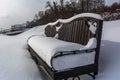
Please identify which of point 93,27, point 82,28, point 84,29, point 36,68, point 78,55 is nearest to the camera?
point 78,55

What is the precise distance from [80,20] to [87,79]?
3.89 ft

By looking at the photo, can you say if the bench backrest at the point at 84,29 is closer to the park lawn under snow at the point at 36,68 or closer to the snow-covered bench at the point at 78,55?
the snow-covered bench at the point at 78,55

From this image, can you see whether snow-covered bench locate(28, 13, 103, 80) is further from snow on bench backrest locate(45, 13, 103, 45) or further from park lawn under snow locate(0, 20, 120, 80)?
park lawn under snow locate(0, 20, 120, 80)

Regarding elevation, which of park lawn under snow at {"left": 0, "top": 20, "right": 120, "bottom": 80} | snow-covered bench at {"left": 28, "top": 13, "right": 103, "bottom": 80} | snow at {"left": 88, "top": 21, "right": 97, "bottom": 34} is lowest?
park lawn under snow at {"left": 0, "top": 20, "right": 120, "bottom": 80}

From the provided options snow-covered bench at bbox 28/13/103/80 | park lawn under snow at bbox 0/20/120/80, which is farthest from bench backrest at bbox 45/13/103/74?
park lawn under snow at bbox 0/20/120/80

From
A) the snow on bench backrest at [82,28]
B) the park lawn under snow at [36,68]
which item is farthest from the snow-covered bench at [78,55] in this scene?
the park lawn under snow at [36,68]

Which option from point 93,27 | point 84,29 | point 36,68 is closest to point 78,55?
point 93,27

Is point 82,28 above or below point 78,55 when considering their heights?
above

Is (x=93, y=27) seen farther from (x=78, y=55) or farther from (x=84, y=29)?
(x=78, y=55)

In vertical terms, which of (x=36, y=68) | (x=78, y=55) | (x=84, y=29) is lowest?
(x=36, y=68)

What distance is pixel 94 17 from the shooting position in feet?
11.1

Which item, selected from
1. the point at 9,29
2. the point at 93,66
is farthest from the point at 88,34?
the point at 9,29

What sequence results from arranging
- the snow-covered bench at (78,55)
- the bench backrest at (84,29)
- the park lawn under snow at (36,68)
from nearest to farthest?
the snow-covered bench at (78,55) → the bench backrest at (84,29) → the park lawn under snow at (36,68)

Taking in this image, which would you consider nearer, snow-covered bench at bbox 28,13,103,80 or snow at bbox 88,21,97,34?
snow-covered bench at bbox 28,13,103,80
